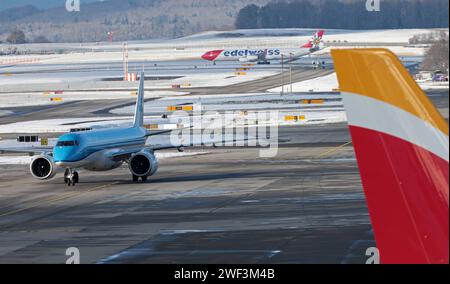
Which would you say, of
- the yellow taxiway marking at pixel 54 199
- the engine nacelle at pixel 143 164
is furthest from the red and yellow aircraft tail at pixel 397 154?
the engine nacelle at pixel 143 164

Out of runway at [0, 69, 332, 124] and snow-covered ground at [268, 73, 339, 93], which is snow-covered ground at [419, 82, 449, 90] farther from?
snow-covered ground at [268, 73, 339, 93]

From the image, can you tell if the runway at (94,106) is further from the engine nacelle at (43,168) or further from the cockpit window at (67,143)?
the cockpit window at (67,143)

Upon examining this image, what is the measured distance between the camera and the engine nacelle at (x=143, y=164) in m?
50.1

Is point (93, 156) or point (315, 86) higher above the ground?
point (93, 156)

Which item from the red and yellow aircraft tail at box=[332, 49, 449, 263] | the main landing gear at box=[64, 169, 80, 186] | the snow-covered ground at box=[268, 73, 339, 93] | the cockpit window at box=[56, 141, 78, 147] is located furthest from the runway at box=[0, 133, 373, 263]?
the snow-covered ground at box=[268, 73, 339, 93]

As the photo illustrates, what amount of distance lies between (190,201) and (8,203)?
769 cm

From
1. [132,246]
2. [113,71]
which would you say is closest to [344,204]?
[132,246]

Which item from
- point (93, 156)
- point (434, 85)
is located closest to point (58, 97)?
point (93, 156)

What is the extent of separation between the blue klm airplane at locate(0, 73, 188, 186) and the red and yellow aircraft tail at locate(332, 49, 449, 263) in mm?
39800

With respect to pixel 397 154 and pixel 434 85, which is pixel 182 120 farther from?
pixel 397 154

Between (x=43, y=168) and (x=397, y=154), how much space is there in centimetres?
4229

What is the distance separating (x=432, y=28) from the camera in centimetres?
930

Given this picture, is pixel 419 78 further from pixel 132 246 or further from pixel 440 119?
pixel 132 246

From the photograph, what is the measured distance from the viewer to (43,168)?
5041 centimetres
